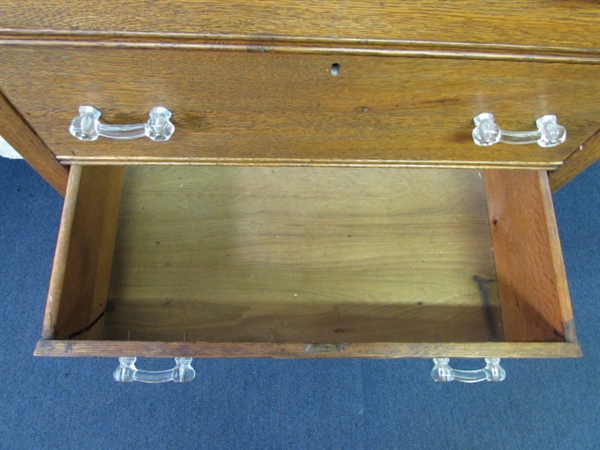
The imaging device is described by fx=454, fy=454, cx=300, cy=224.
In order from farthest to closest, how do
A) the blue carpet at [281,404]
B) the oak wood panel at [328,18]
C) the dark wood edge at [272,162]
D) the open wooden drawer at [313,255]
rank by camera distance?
the blue carpet at [281,404], the open wooden drawer at [313,255], the dark wood edge at [272,162], the oak wood panel at [328,18]

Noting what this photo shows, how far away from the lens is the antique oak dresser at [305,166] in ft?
1.16

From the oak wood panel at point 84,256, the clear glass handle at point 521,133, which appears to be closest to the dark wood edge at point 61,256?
the oak wood panel at point 84,256

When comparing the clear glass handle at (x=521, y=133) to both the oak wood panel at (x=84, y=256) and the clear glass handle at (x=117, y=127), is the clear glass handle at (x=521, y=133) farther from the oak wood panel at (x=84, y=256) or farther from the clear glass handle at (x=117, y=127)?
the oak wood panel at (x=84, y=256)

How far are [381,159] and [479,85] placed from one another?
16 centimetres

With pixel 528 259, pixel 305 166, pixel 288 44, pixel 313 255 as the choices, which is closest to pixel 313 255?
pixel 313 255

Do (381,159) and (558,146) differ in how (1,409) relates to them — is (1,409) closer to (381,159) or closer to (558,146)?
(381,159)

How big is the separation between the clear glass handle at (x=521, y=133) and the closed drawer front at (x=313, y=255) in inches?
5.9

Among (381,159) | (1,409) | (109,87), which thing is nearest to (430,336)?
(381,159)

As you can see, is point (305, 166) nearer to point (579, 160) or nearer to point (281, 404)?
point (579, 160)

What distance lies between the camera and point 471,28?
35 cm

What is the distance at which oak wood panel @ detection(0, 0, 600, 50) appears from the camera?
0.33 m

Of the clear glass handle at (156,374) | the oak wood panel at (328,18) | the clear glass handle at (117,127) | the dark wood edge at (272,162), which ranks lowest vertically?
the clear glass handle at (156,374)

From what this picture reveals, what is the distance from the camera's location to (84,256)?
608mm

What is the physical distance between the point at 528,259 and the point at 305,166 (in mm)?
342
